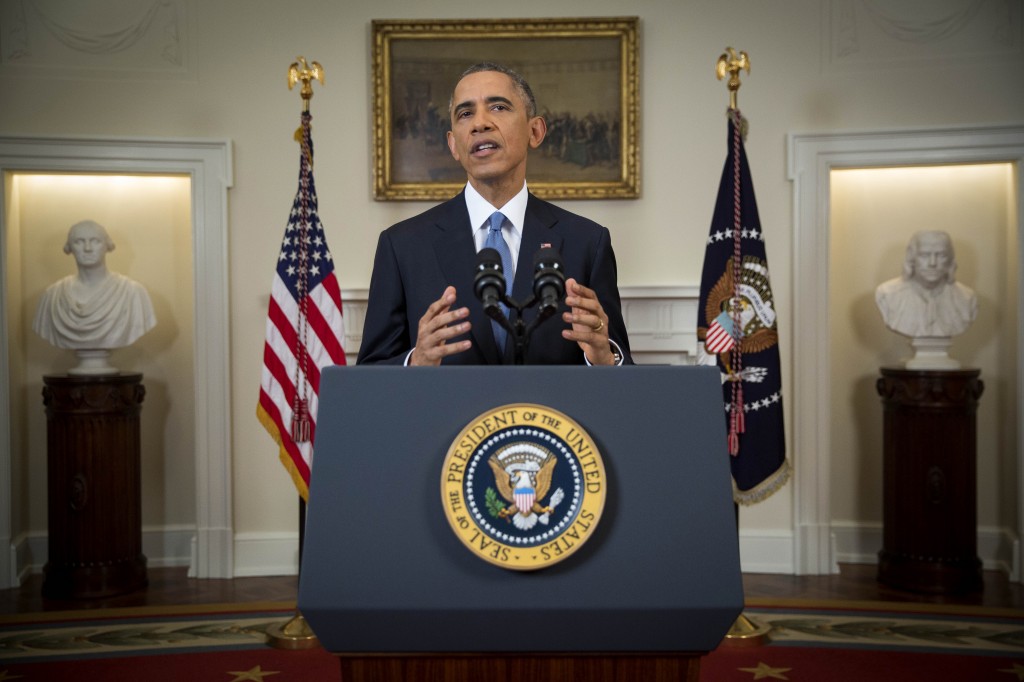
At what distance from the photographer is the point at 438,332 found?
5.33ft

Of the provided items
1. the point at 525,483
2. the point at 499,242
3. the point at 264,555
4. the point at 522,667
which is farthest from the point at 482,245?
the point at 264,555

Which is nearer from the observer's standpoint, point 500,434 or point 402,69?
point 500,434

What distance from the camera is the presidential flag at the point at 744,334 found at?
14.5ft

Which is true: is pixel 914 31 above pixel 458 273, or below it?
above

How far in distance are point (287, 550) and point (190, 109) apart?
8.44ft

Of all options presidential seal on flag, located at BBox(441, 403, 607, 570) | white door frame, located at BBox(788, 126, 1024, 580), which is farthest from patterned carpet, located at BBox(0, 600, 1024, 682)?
presidential seal on flag, located at BBox(441, 403, 607, 570)

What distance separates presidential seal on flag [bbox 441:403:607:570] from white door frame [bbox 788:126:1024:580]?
4258 millimetres

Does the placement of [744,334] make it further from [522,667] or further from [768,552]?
[522,667]

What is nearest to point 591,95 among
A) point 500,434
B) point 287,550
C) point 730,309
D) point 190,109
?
point 730,309

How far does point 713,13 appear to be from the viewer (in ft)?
17.4

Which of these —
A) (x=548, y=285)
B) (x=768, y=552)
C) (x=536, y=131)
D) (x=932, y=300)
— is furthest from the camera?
(x=768, y=552)

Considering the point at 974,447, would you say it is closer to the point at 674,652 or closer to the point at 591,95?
the point at 591,95

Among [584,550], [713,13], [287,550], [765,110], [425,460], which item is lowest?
[287,550]

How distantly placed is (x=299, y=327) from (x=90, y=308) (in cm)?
129
